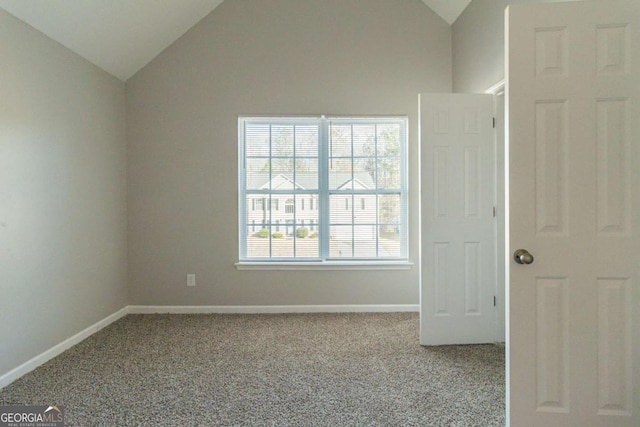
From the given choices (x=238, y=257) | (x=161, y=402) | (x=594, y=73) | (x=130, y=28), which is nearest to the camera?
(x=594, y=73)

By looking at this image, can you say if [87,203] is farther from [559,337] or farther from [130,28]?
[559,337]

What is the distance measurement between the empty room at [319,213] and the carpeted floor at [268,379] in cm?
2

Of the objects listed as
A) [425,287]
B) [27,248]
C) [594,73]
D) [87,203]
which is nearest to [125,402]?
[27,248]

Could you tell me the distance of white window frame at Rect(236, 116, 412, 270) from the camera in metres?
3.89

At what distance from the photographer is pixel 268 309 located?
3.89 metres

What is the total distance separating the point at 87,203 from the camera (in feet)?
10.7

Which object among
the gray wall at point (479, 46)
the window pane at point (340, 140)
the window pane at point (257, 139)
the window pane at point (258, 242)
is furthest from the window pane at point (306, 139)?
the gray wall at point (479, 46)

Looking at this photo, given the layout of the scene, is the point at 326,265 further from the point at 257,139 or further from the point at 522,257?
the point at 522,257

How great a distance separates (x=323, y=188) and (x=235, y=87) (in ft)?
4.60

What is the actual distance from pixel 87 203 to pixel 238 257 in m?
1.47

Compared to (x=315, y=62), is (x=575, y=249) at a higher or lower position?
lower

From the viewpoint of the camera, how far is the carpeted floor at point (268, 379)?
1994 millimetres

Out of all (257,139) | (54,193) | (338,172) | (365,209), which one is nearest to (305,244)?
(365,209)

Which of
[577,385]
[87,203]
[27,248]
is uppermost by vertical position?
[87,203]
